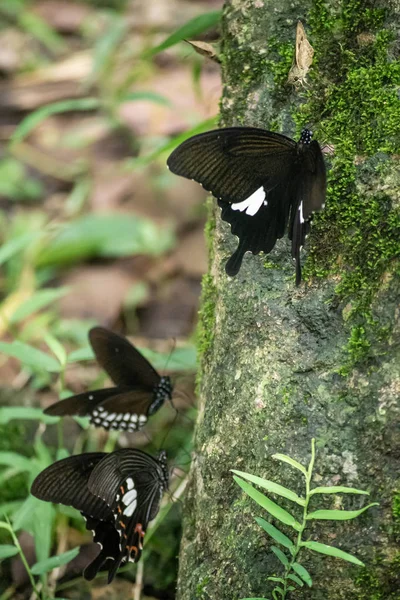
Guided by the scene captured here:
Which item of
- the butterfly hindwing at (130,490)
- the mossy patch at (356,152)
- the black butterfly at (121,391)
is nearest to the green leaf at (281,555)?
the mossy patch at (356,152)

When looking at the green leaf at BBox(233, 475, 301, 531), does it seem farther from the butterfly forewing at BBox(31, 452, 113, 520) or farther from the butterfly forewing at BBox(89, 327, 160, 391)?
the butterfly forewing at BBox(89, 327, 160, 391)

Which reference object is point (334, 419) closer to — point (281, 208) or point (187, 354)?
point (281, 208)

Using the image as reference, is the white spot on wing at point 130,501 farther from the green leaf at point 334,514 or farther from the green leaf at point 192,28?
the green leaf at point 192,28

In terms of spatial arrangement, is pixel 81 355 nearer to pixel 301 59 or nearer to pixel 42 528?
pixel 42 528

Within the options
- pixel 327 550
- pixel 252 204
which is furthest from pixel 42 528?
pixel 252 204

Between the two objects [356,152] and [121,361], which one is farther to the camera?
[121,361]

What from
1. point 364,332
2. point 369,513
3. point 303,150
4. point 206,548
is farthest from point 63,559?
point 303,150
